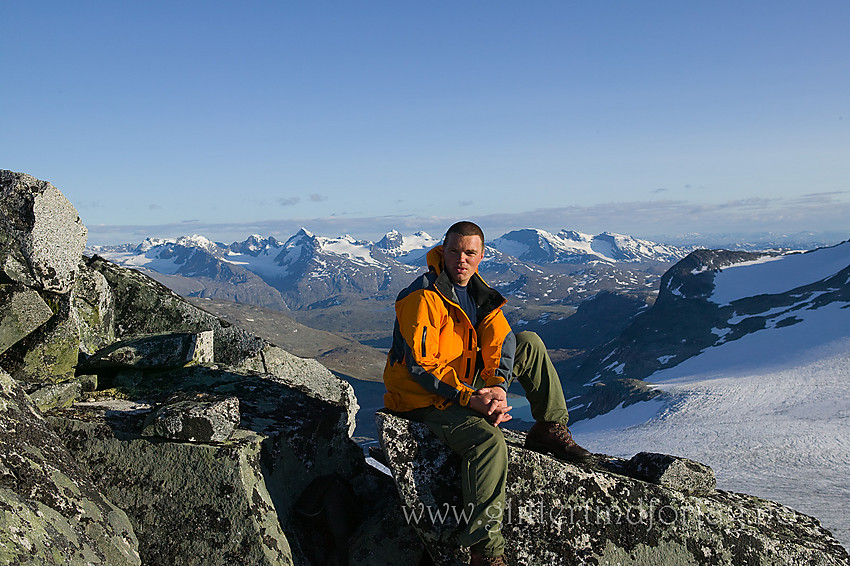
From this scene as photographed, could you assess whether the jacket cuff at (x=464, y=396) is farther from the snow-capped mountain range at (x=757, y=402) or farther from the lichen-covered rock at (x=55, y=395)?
the snow-capped mountain range at (x=757, y=402)

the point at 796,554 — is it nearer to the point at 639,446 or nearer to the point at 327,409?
the point at 327,409

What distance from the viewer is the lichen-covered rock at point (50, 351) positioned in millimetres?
10359

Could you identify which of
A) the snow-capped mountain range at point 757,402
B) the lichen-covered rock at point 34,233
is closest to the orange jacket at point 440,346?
the lichen-covered rock at point 34,233

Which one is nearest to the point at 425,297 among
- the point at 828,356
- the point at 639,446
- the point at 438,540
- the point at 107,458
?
the point at 438,540

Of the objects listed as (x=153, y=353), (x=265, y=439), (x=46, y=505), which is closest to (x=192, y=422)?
(x=265, y=439)

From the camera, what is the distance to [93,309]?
12906mm

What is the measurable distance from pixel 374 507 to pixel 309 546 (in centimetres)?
156

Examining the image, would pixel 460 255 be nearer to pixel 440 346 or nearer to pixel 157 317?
pixel 440 346

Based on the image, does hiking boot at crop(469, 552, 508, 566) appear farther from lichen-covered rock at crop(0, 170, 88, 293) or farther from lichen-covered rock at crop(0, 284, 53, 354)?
lichen-covered rock at crop(0, 170, 88, 293)

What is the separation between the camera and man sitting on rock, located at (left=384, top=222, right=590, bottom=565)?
26.8 ft

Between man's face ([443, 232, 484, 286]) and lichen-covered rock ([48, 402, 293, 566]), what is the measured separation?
14.1 feet

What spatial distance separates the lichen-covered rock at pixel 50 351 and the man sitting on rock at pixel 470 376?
656 centimetres

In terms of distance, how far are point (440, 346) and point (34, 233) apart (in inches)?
312

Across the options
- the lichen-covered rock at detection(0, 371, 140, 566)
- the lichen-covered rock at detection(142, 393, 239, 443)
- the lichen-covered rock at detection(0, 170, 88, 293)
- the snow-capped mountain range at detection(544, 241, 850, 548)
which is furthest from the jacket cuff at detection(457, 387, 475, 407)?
the snow-capped mountain range at detection(544, 241, 850, 548)
